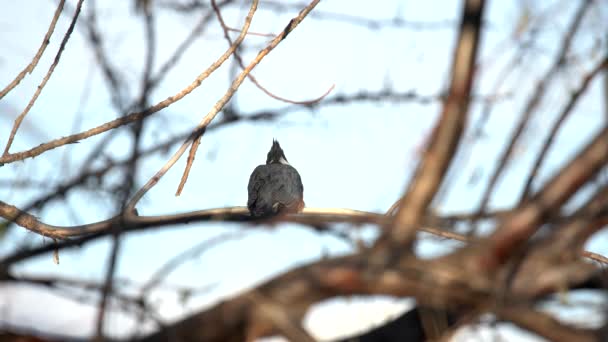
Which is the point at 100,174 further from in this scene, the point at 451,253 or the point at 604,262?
the point at 604,262

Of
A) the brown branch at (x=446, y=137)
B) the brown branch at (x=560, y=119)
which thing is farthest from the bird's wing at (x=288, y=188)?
the brown branch at (x=446, y=137)

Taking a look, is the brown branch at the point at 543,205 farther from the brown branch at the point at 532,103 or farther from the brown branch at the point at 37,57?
the brown branch at the point at 37,57

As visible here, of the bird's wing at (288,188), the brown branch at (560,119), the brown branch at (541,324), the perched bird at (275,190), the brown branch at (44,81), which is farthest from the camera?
the bird's wing at (288,188)

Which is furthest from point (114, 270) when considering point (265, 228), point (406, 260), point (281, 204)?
point (281, 204)

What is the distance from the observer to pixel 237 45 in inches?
178

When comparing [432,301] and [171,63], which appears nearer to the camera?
[432,301]

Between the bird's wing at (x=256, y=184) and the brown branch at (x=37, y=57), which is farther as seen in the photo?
the bird's wing at (x=256, y=184)

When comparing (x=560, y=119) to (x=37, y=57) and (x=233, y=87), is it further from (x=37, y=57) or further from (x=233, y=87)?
(x=37, y=57)

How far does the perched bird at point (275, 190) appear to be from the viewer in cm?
922

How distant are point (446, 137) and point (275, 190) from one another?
24.0ft

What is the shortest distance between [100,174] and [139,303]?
1.67 m

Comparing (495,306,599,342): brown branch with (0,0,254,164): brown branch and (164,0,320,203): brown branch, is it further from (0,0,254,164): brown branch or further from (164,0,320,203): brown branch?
(0,0,254,164): brown branch

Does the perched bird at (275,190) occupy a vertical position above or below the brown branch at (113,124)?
above

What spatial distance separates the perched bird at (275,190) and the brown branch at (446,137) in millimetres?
6580
